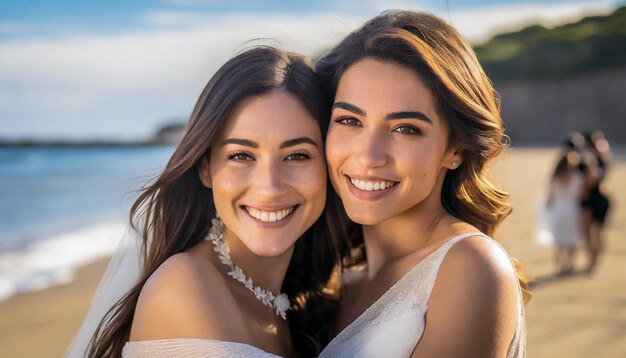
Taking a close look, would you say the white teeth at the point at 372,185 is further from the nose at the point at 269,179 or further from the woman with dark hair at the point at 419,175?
the nose at the point at 269,179

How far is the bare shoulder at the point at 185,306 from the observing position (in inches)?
106

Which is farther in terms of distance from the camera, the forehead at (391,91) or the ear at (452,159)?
the ear at (452,159)

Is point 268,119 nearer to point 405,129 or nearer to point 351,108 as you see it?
point 351,108

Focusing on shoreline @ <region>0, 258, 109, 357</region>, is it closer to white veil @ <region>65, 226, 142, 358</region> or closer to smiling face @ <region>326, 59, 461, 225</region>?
white veil @ <region>65, 226, 142, 358</region>

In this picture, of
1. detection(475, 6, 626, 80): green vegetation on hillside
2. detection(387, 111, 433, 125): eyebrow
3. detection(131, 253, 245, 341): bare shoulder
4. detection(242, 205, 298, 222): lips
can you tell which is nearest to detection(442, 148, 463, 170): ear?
detection(387, 111, 433, 125): eyebrow

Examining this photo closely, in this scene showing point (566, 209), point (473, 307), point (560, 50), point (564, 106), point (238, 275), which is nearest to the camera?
point (473, 307)

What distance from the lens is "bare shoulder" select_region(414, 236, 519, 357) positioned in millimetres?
2562

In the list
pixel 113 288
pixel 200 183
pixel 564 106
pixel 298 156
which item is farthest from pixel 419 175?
pixel 564 106

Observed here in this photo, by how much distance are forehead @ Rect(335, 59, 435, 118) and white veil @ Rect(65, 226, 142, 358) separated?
1.42 meters

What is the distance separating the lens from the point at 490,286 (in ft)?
8.48

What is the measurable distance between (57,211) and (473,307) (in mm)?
17947

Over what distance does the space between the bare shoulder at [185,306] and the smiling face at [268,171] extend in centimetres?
31

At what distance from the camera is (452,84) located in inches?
116

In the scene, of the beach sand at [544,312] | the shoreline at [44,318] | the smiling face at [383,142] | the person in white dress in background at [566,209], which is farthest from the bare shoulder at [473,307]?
the person in white dress in background at [566,209]
